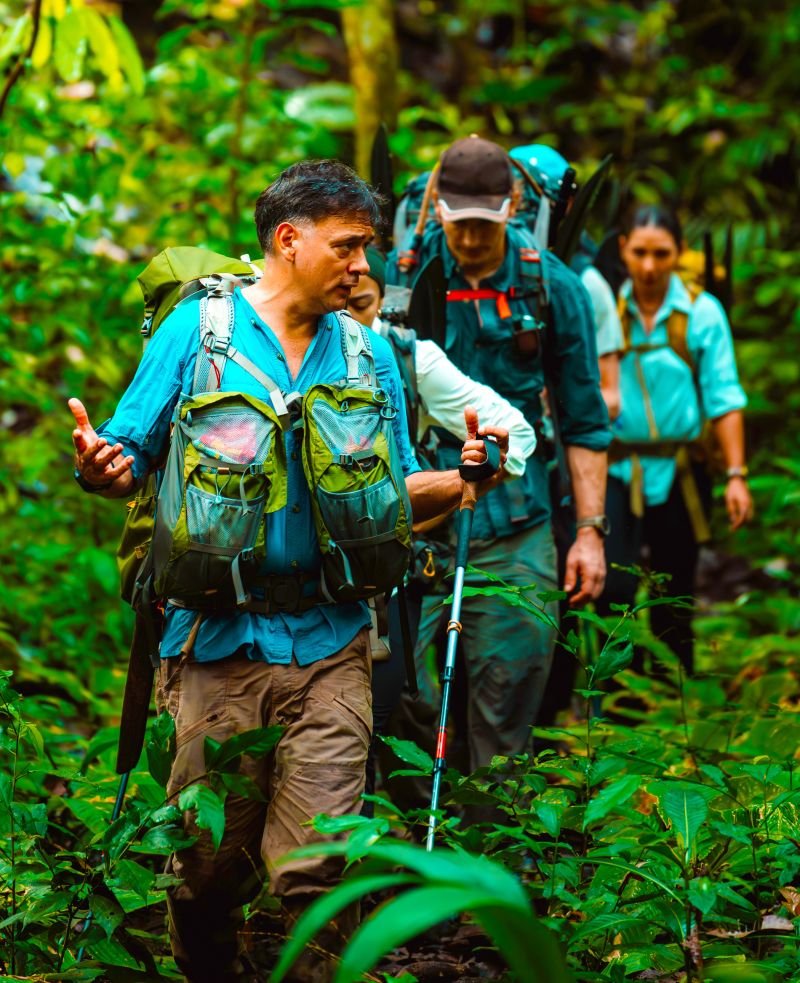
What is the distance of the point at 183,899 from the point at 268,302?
1.76 metres

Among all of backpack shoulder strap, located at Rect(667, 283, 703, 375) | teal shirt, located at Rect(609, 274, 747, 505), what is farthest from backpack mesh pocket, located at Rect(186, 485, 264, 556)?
backpack shoulder strap, located at Rect(667, 283, 703, 375)

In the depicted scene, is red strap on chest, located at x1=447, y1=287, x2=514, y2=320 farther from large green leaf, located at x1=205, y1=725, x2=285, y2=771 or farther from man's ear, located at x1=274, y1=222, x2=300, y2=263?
large green leaf, located at x1=205, y1=725, x2=285, y2=771

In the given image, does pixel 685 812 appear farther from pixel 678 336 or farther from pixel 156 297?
pixel 678 336

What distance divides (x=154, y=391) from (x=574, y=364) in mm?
2475

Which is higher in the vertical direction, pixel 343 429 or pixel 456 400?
pixel 456 400

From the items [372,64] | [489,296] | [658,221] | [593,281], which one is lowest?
[489,296]

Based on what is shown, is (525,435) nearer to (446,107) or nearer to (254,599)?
(254,599)

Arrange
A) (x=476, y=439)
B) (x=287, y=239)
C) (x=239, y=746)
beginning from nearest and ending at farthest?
(x=239, y=746) < (x=287, y=239) < (x=476, y=439)

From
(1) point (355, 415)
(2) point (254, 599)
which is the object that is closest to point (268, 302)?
(1) point (355, 415)

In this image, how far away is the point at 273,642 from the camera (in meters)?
3.87

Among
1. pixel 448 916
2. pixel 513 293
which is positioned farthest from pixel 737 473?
pixel 448 916

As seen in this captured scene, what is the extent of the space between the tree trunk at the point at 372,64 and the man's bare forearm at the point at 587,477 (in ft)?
19.5

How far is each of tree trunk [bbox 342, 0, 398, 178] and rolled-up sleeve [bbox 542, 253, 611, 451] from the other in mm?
5755

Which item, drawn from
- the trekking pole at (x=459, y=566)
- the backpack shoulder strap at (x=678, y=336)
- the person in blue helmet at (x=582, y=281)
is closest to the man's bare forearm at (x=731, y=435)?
the backpack shoulder strap at (x=678, y=336)
